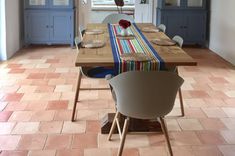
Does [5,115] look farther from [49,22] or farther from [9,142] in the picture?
[49,22]

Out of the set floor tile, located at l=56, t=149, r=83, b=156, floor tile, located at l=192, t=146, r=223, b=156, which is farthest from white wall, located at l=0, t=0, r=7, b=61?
floor tile, located at l=192, t=146, r=223, b=156

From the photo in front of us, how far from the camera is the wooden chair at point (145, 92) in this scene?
255 centimetres

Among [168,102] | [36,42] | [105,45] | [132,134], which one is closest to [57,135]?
[132,134]

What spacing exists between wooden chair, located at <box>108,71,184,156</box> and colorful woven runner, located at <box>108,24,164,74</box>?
1.05 ft

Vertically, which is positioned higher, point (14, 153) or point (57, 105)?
point (57, 105)

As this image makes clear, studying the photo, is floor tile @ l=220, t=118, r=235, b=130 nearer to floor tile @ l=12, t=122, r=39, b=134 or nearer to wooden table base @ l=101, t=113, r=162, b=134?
wooden table base @ l=101, t=113, r=162, b=134

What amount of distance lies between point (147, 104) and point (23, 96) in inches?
90.0

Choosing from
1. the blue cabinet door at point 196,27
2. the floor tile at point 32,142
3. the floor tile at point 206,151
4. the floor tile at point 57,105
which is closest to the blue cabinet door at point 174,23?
the blue cabinet door at point 196,27

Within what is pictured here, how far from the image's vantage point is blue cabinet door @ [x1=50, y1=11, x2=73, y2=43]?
7262 millimetres

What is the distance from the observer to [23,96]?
450 cm

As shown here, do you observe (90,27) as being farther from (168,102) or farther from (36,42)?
(36,42)

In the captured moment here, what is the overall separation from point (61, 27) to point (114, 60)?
4.53 m

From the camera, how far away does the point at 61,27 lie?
7.32m

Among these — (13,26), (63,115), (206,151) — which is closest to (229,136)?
(206,151)
